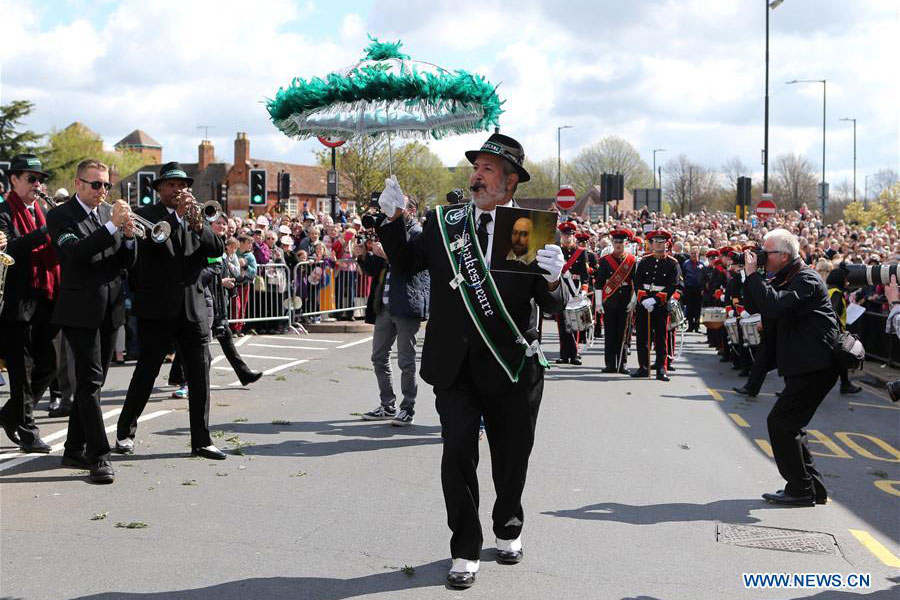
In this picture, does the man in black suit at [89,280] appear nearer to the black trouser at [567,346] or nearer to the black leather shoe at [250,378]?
the black leather shoe at [250,378]

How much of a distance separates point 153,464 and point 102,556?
228 cm

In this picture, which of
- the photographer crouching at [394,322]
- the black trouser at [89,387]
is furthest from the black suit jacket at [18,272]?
the photographer crouching at [394,322]

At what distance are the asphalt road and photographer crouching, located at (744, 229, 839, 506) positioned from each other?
218mm

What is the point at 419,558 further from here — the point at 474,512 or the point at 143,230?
the point at 143,230

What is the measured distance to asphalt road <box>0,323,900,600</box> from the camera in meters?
4.95

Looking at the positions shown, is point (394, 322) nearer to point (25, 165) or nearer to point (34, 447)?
point (34, 447)

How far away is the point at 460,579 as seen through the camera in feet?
15.9

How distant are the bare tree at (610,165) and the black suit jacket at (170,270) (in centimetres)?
9573

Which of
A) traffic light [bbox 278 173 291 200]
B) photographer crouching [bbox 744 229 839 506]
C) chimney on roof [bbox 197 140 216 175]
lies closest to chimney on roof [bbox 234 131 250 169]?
chimney on roof [bbox 197 140 216 175]

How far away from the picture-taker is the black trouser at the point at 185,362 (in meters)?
7.48

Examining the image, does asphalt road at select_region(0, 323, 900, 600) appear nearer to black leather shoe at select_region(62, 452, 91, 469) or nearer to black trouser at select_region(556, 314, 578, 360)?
black leather shoe at select_region(62, 452, 91, 469)

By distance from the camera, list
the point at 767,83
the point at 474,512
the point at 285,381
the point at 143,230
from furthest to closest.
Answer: the point at 767,83 → the point at 285,381 → the point at 143,230 → the point at 474,512

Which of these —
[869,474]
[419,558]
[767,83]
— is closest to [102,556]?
[419,558]

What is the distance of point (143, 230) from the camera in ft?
22.8
